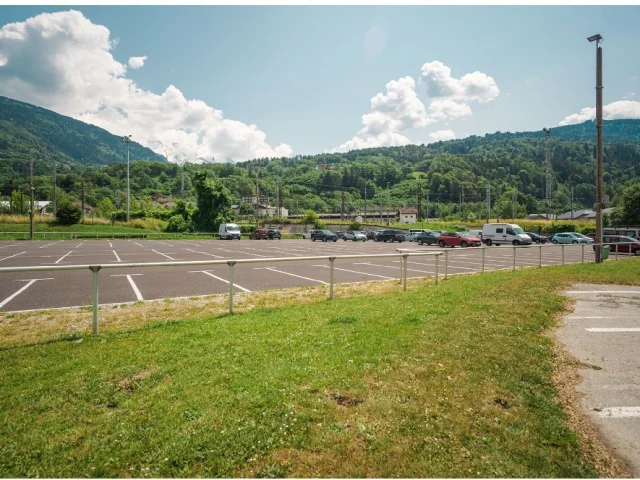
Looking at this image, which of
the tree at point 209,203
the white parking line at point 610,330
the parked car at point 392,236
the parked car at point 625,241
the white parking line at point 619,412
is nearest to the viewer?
the white parking line at point 619,412

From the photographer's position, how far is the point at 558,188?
14762 cm

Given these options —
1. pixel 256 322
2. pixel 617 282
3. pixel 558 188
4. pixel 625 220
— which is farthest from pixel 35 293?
pixel 558 188

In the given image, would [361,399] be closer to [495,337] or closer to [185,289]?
[495,337]

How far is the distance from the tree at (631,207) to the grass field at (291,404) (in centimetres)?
6412

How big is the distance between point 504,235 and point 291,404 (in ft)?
133

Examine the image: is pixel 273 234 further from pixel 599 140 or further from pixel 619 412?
pixel 619 412

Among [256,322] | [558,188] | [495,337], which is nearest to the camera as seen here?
[495,337]

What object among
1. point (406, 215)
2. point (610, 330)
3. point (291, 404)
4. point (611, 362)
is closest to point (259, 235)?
point (610, 330)

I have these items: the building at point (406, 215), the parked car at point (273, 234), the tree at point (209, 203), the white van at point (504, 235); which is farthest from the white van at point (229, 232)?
the building at point (406, 215)

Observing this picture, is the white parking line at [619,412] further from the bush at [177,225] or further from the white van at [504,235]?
the bush at [177,225]

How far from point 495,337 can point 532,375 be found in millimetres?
1260

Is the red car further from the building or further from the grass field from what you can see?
the building

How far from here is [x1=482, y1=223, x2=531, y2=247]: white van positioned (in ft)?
123

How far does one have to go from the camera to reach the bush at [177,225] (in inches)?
2525
